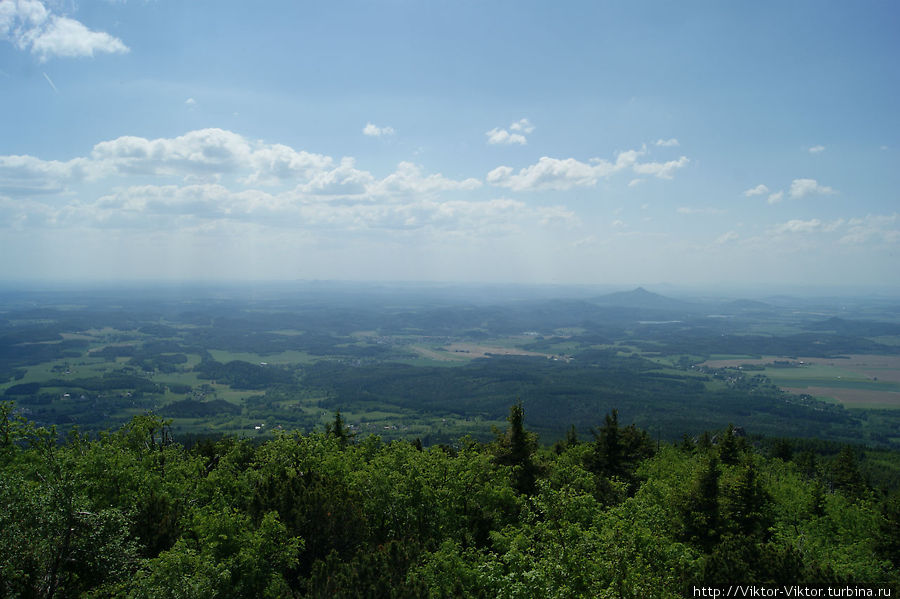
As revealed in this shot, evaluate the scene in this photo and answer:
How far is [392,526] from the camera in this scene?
24.3m

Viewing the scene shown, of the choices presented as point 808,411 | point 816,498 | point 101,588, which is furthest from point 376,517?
point 808,411

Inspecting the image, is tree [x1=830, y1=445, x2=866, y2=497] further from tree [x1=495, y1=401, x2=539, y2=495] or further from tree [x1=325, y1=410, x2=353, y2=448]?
tree [x1=325, y1=410, x2=353, y2=448]

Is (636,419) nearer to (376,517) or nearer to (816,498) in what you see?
(816,498)

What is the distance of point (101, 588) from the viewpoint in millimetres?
15148

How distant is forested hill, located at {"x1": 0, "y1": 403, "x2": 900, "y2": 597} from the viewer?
47.7 feet

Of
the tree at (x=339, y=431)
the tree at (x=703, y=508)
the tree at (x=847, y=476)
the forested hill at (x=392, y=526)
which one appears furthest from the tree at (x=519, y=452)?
the tree at (x=847, y=476)

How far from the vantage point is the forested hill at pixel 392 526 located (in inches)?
572

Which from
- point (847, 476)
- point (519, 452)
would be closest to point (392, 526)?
point (519, 452)

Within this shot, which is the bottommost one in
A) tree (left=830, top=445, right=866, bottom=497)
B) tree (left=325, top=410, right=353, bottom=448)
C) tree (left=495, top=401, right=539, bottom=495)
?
tree (left=830, top=445, right=866, bottom=497)

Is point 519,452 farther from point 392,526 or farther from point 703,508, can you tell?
point 703,508

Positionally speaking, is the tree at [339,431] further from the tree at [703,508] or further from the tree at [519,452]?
the tree at [703,508]

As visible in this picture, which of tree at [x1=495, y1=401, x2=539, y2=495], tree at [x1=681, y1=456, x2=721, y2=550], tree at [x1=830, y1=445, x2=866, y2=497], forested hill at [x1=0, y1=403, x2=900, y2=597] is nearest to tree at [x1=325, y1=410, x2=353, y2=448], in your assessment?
forested hill at [x1=0, y1=403, x2=900, y2=597]

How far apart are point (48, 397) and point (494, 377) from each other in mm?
150803

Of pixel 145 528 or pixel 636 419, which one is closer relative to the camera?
pixel 145 528
